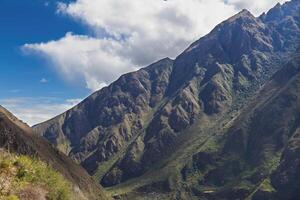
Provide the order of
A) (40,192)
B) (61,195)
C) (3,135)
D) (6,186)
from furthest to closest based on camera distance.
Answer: (3,135)
(61,195)
(40,192)
(6,186)

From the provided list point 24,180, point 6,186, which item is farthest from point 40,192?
point 6,186

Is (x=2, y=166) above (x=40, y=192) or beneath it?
above

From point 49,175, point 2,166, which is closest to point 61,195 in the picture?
point 49,175

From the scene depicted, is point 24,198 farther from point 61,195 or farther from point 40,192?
point 61,195

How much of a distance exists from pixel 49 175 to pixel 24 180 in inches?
325

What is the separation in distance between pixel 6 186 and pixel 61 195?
30.6 ft

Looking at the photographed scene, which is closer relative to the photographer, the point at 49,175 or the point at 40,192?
the point at 40,192

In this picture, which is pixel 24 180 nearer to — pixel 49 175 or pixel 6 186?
pixel 6 186

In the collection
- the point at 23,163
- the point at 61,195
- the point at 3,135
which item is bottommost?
the point at 61,195

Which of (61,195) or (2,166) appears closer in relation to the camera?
(2,166)

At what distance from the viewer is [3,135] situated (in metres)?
188

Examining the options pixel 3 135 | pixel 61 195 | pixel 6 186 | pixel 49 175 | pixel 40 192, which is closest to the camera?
pixel 6 186

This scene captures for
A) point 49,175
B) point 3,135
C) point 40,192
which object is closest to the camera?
point 40,192

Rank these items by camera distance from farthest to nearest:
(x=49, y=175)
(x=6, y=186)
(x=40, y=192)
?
(x=49, y=175) < (x=40, y=192) < (x=6, y=186)
